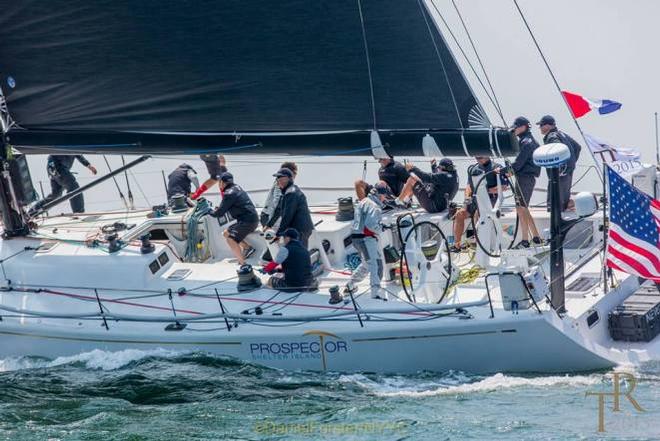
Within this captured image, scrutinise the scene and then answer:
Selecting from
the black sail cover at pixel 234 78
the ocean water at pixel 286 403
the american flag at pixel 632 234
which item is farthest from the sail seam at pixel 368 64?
the ocean water at pixel 286 403

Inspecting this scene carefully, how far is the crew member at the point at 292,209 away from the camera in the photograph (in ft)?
39.1

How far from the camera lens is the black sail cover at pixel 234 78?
34.1 ft

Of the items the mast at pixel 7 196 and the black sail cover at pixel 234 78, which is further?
the mast at pixel 7 196

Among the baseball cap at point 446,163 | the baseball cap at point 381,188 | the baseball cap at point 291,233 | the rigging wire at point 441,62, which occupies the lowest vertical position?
the baseball cap at point 291,233

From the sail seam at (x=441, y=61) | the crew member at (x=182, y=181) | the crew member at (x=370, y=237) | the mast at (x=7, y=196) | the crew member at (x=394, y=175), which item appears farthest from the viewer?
the crew member at (x=182, y=181)

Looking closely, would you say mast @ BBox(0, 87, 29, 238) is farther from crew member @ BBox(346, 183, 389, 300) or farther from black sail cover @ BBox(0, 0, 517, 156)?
crew member @ BBox(346, 183, 389, 300)

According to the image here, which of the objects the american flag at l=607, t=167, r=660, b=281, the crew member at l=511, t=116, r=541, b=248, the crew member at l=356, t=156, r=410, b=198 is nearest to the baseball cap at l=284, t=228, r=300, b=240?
the crew member at l=511, t=116, r=541, b=248

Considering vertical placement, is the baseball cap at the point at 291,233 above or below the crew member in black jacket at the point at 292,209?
below

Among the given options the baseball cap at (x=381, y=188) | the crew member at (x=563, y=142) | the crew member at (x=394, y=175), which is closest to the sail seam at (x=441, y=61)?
the crew member at (x=563, y=142)

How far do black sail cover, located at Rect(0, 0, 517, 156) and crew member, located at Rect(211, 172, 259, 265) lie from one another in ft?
4.11

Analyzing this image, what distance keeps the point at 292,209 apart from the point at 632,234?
137 inches

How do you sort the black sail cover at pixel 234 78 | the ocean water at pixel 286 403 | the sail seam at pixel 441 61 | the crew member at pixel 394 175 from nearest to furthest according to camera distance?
the ocean water at pixel 286 403
the sail seam at pixel 441 61
the black sail cover at pixel 234 78
the crew member at pixel 394 175

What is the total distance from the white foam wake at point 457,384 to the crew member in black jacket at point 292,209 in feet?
6.48

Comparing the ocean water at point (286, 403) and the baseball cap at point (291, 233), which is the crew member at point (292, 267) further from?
the ocean water at point (286, 403)
